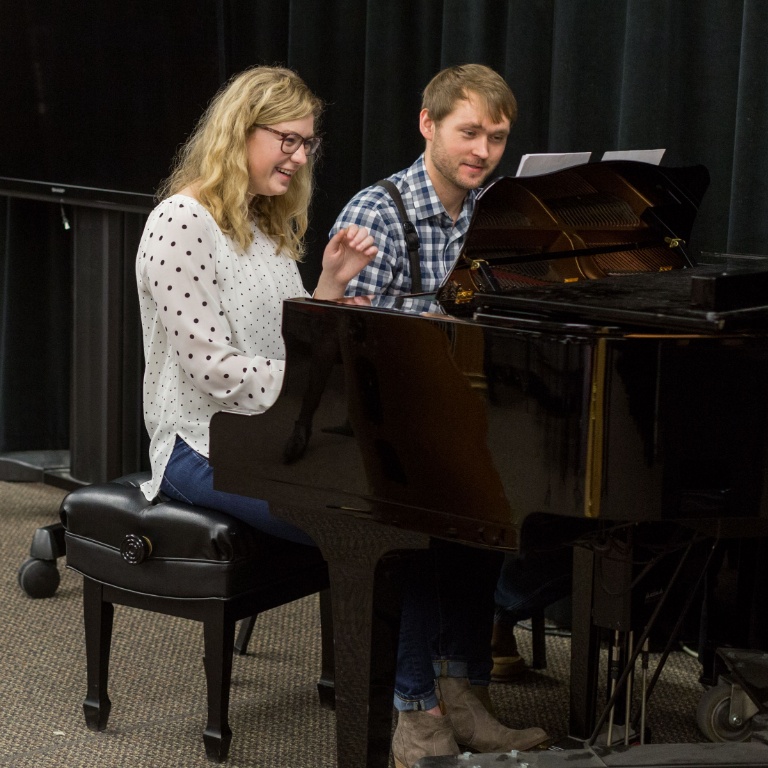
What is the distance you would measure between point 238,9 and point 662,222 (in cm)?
190

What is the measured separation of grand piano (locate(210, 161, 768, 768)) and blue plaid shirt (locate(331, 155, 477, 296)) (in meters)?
0.57

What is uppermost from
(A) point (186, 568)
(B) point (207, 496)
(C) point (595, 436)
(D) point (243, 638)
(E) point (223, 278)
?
(E) point (223, 278)

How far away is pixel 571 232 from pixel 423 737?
93 centimetres

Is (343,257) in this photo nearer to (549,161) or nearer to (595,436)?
(549,161)

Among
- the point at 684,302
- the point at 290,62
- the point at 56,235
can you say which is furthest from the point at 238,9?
the point at 684,302

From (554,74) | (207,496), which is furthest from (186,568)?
(554,74)

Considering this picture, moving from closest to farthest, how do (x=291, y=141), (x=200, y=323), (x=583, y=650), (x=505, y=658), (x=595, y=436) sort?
(x=595, y=436)
(x=200, y=323)
(x=583, y=650)
(x=291, y=141)
(x=505, y=658)

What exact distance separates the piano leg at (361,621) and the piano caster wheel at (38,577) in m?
1.50

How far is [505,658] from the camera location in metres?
2.66

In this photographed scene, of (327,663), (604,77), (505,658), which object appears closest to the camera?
(327,663)

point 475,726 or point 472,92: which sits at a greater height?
point 472,92

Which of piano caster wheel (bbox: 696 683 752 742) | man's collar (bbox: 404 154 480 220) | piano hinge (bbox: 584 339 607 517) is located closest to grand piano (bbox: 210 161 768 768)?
piano hinge (bbox: 584 339 607 517)

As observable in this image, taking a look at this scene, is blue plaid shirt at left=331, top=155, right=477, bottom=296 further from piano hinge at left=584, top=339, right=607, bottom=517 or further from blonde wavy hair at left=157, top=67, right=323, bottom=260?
piano hinge at left=584, top=339, right=607, bottom=517

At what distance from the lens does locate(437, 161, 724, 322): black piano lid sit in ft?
6.02
